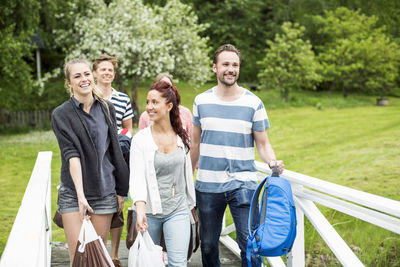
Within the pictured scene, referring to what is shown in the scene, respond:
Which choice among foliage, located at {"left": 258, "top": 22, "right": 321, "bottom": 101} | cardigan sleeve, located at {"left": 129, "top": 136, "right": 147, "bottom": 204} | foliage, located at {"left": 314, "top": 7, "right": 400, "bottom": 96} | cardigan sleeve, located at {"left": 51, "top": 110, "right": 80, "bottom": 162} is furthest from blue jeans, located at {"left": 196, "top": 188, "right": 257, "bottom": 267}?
foliage, located at {"left": 314, "top": 7, "right": 400, "bottom": 96}

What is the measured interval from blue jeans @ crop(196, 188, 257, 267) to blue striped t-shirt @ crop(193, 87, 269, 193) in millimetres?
61

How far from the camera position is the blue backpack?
286 cm

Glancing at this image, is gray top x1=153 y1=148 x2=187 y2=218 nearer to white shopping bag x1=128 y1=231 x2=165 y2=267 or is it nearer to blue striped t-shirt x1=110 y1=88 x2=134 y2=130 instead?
white shopping bag x1=128 y1=231 x2=165 y2=267

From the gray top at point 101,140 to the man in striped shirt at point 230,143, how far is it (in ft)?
2.36

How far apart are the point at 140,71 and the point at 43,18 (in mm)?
5865

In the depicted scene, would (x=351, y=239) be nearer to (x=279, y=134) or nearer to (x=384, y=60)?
(x=279, y=134)

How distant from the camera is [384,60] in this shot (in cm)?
3105

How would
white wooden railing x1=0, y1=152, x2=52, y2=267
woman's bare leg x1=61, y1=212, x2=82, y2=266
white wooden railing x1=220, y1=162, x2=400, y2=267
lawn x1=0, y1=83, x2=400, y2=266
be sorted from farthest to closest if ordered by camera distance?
lawn x1=0, y1=83, x2=400, y2=266, woman's bare leg x1=61, y1=212, x2=82, y2=266, white wooden railing x1=220, y1=162, x2=400, y2=267, white wooden railing x1=0, y1=152, x2=52, y2=267

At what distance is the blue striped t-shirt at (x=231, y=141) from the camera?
331 centimetres

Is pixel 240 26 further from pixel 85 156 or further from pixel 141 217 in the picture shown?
pixel 141 217

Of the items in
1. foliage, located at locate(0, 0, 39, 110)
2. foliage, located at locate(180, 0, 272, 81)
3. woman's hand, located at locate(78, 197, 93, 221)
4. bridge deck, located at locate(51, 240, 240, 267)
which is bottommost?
bridge deck, located at locate(51, 240, 240, 267)

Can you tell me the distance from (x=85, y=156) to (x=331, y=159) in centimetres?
1017

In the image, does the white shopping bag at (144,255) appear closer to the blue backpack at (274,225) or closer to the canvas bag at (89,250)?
the canvas bag at (89,250)

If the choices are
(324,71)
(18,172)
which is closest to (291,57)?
(324,71)
